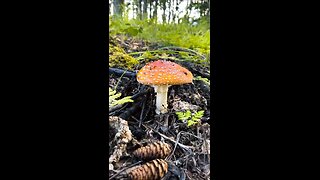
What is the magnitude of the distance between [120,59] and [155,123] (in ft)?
1.16

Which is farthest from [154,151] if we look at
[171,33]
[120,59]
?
[171,33]

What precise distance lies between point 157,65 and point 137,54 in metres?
0.12

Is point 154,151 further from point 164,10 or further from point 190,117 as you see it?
point 164,10

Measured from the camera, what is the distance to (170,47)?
173 centimetres

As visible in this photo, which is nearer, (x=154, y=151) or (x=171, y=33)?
(x=154, y=151)

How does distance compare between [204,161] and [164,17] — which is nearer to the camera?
[204,161]

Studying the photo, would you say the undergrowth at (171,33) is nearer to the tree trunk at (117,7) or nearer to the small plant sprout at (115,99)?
the tree trunk at (117,7)

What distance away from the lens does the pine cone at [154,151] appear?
162 centimetres

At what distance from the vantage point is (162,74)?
1.65m

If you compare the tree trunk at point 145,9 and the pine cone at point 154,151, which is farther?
the tree trunk at point 145,9

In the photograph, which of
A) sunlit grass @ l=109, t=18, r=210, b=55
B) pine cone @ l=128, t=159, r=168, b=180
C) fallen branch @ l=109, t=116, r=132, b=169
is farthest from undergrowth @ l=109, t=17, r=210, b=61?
pine cone @ l=128, t=159, r=168, b=180

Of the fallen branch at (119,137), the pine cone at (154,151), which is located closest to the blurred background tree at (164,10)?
the fallen branch at (119,137)

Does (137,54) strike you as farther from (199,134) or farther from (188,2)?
(199,134)
